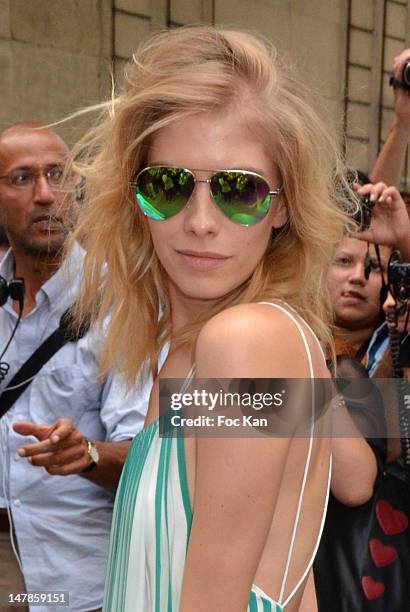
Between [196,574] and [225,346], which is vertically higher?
[225,346]

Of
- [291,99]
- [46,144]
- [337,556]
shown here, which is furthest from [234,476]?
[46,144]

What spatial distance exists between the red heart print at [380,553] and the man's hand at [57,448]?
762 mm

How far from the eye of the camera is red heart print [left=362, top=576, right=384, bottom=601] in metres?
2.11

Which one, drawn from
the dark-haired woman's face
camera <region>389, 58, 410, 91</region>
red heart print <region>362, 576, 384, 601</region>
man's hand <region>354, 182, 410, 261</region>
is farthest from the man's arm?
the dark-haired woman's face

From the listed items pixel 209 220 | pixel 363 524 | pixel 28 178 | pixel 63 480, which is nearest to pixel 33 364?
pixel 63 480

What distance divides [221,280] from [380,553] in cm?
119

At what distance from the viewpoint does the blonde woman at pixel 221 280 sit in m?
1.00

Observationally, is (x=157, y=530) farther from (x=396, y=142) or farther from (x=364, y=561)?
(x=396, y=142)

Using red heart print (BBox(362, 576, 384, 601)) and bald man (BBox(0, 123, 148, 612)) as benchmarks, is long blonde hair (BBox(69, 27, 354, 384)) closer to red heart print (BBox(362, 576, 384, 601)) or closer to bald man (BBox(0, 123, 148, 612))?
bald man (BBox(0, 123, 148, 612))

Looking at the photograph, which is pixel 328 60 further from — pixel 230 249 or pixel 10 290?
pixel 230 249

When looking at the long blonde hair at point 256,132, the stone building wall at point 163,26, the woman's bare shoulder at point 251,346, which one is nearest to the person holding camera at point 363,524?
the long blonde hair at point 256,132

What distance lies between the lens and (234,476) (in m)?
0.99

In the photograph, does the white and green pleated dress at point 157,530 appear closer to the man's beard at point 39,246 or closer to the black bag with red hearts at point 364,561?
the black bag with red hearts at point 364,561

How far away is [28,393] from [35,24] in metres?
3.65
